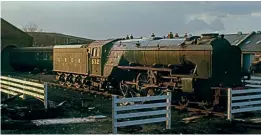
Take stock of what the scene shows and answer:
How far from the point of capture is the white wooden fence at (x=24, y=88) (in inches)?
545

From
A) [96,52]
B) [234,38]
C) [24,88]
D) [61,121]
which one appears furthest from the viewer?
[234,38]

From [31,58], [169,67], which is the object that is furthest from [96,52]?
[31,58]

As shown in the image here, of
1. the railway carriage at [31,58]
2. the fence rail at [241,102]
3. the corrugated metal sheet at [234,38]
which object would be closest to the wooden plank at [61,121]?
the fence rail at [241,102]

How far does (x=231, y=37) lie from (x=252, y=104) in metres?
42.5

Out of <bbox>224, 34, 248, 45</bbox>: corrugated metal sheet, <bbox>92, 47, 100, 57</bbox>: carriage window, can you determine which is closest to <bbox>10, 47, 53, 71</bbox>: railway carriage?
<bbox>92, 47, 100, 57</bbox>: carriage window

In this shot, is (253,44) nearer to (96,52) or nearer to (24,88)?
(96,52)

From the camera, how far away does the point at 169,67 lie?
593 inches

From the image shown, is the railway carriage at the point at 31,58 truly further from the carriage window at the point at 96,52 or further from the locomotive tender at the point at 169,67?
the locomotive tender at the point at 169,67

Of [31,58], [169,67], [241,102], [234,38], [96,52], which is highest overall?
[234,38]

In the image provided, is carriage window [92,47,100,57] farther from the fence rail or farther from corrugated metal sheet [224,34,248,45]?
corrugated metal sheet [224,34,248,45]

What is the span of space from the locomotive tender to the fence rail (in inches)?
33.7

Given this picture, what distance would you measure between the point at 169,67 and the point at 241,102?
3553 mm

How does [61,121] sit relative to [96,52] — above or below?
below

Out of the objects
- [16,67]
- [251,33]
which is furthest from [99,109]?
[251,33]
